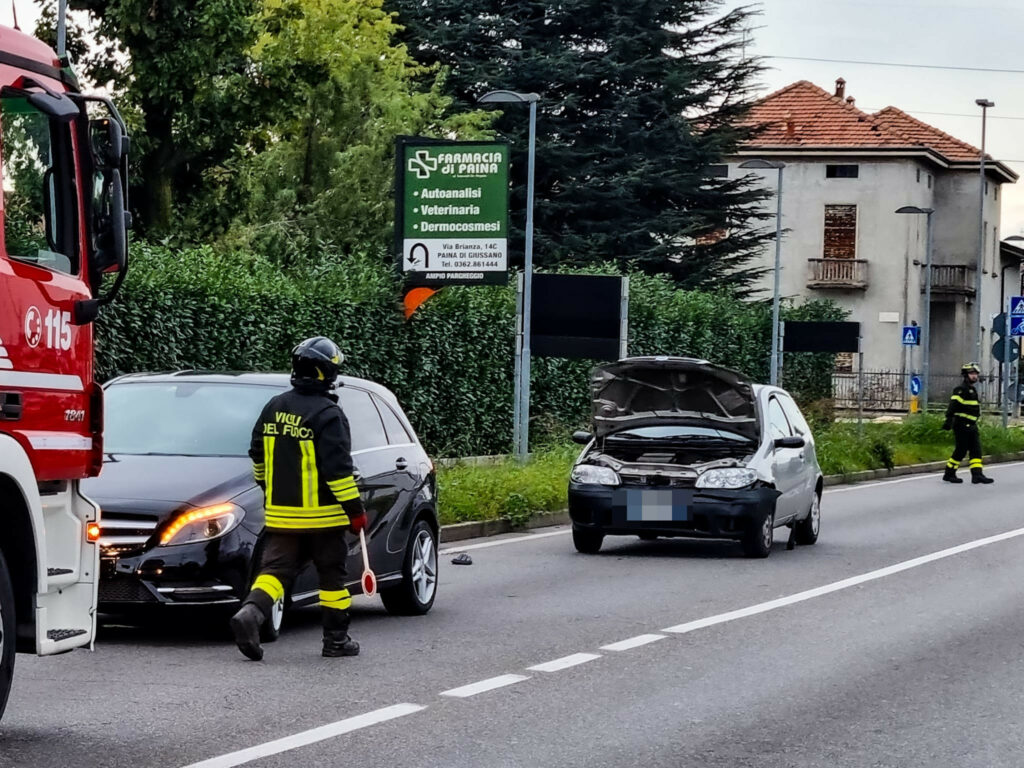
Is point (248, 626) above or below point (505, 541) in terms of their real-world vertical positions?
above

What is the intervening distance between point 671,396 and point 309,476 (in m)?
8.39

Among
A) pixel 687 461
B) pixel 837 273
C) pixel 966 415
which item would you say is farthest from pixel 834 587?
pixel 837 273

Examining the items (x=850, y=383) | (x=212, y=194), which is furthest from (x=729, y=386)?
(x=850, y=383)

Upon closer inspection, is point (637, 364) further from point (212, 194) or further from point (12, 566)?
point (212, 194)

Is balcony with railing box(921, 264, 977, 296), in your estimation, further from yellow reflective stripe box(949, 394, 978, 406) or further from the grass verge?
yellow reflective stripe box(949, 394, 978, 406)

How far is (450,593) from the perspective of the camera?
13.6 m

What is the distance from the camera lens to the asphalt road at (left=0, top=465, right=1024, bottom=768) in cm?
756

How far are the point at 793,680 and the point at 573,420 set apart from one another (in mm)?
23206

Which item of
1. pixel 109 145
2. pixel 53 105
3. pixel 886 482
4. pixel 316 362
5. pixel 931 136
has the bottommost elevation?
pixel 886 482

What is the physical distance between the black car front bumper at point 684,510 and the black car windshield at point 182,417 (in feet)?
18.5

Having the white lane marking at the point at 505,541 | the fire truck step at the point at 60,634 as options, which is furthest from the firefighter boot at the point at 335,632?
the white lane marking at the point at 505,541

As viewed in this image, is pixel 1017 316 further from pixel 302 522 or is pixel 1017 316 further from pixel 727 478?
pixel 302 522

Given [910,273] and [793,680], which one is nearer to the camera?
[793,680]

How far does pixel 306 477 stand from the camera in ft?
31.9
